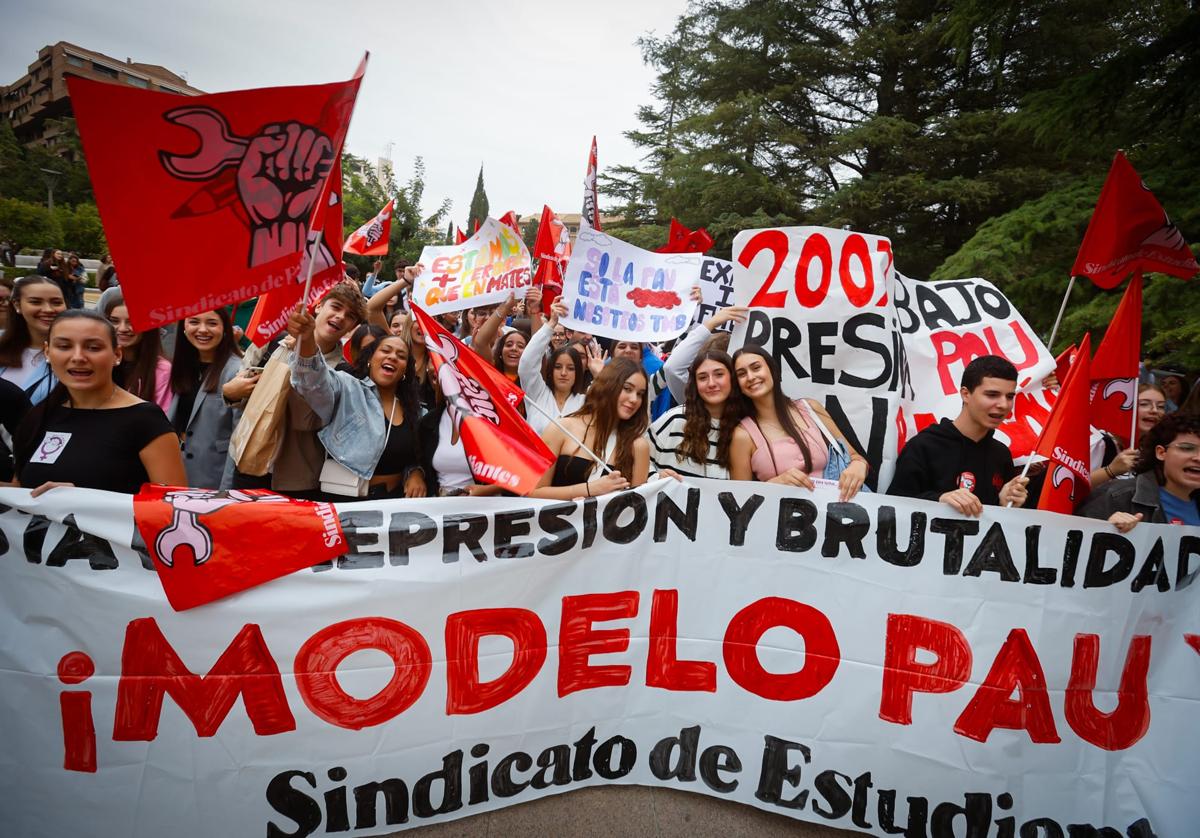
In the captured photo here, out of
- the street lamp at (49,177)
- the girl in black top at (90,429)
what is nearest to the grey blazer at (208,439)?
the girl in black top at (90,429)

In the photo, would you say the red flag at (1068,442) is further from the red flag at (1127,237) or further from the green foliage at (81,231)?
the green foliage at (81,231)

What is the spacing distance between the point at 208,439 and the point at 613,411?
2238 millimetres

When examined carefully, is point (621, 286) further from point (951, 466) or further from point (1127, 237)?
point (1127, 237)

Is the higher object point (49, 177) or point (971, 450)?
point (49, 177)

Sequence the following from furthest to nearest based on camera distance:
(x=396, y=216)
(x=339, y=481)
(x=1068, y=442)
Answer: (x=396, y=216) → (x=339, y=481) → (x=1068, y=442)

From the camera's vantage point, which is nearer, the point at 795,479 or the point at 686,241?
the point at 795,479

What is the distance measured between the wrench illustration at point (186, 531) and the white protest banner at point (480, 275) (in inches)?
143

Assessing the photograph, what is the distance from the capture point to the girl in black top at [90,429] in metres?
2.49

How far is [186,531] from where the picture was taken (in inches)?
95.5

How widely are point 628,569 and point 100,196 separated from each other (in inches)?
94.7

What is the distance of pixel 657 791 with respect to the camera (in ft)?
9.00

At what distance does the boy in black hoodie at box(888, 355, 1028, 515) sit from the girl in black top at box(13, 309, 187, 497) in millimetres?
3348

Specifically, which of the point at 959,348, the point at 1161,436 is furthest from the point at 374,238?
the point at 1161,436

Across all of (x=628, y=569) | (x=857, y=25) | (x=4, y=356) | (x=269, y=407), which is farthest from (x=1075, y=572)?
(x=857, y=25)
